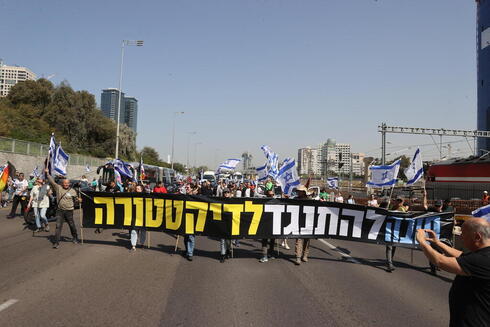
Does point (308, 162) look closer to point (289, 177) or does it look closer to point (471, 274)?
point (289, 177)

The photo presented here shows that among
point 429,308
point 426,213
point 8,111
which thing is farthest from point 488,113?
point 8,111

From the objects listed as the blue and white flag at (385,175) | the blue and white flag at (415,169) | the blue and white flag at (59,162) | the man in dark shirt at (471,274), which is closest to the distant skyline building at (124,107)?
the blue and white flag at (59,162)

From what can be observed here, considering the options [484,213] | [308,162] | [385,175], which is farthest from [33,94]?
[308,162]

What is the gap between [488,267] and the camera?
2822 millimetres

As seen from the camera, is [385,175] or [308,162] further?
[308,162]

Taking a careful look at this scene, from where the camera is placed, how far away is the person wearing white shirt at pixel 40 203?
39.3 ft

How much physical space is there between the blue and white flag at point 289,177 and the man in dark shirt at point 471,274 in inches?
490

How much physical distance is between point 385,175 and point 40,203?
37.4 ft

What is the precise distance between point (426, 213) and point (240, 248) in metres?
4.67

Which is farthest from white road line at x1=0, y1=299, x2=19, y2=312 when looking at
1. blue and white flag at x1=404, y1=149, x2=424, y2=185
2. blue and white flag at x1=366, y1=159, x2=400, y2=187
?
blue and white flag at x1=404, y1=149, x2=424, y2=185

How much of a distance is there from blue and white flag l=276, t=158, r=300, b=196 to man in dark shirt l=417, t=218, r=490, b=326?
490 inches

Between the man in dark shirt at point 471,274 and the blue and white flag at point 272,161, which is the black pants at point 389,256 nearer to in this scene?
the man in dark shirt at point 471,274

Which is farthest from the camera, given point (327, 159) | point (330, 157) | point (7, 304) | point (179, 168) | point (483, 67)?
point (330, 157)

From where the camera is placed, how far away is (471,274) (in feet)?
9.34
